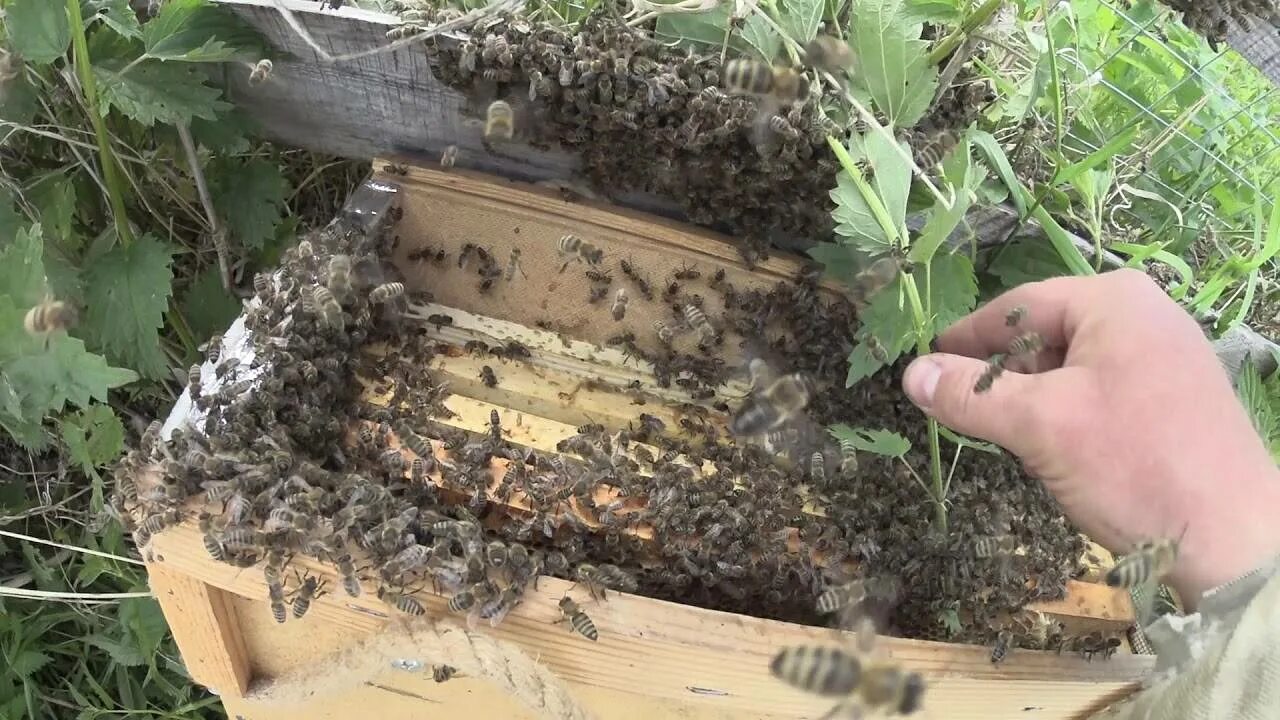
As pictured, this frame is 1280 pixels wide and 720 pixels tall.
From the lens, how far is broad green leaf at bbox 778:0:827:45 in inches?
113

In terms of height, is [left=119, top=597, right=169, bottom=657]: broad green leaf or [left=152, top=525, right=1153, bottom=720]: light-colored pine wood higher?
[left=152, top=525, right=1153, bottom=720]: light-colored pine wood

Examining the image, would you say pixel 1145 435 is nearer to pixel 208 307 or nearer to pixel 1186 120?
pixel 1186 120

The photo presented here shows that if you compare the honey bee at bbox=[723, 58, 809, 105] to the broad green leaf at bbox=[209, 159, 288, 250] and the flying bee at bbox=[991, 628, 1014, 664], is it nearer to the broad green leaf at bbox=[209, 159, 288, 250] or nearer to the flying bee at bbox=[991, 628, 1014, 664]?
the flying bee at bbox=[991, 628, 1014, 664]

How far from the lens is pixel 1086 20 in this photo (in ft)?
10.8

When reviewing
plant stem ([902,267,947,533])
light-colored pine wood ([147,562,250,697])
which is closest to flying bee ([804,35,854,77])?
plant stem ([902,267,947,533])

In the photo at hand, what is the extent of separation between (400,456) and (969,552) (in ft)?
6.13

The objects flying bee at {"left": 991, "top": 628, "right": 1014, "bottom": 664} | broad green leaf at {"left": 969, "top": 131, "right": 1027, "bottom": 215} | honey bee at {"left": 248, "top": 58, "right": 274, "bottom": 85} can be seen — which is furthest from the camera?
honey bee at {"left": 248, "top": 58, "right": 274, "bottom": 85}

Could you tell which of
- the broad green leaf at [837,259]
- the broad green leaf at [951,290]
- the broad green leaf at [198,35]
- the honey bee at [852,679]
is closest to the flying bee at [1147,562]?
the honey bee at [852,679]

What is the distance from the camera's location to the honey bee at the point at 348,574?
7.56 ft

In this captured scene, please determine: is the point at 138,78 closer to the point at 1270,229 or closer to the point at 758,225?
the point at 758,225

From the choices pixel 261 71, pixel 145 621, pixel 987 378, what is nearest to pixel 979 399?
pixel 987 378

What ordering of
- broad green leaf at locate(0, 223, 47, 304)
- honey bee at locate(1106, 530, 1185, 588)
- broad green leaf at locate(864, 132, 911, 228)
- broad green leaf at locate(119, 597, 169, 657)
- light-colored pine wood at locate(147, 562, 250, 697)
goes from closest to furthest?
1. honey bee at locate(1106, 530, 1185, 588)
2. light-colored pine wood at locate(147, 562, 250, 697)
3. broad green leaf at locate(864, 132, 911, 228)
4. broad green leaf at locate(0, 223, 47, 304)
5. broad green leaf at locate(119, 597, 169, 657)

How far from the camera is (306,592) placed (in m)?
2.34

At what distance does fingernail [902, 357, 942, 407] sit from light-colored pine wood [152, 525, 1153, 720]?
0.69 m
